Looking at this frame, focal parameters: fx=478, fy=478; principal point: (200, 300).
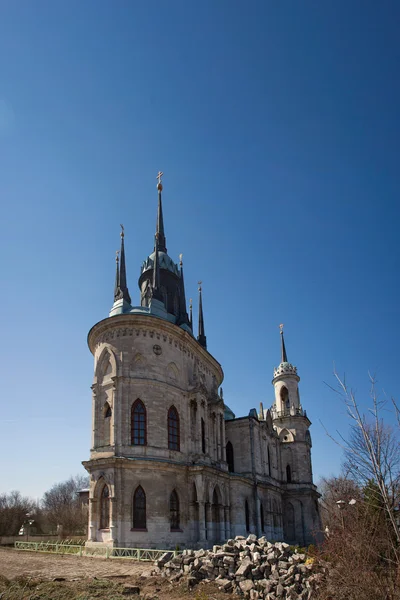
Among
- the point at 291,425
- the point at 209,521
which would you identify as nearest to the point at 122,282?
the point at 209,521

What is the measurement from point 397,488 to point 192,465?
1944cm

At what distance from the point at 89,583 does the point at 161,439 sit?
46.9ft

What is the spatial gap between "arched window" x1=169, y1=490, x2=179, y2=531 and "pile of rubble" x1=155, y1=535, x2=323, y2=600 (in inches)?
433

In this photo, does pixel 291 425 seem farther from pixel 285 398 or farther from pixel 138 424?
pixel 138 424

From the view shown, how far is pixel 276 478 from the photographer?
48.9 metres

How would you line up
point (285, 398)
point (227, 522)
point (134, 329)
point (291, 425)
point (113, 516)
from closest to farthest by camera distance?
point (113, 516)
point (134, 329)
point (227, 522)
point (291, 425)
point (285, 398)

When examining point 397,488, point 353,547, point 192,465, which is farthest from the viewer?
point 192,465

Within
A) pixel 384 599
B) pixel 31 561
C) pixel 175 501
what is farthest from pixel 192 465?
pixel 384 599

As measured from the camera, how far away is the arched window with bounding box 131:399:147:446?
27828 millimetres

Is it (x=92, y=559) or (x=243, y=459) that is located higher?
(x=243, y=459)

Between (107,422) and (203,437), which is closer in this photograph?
(107,422)

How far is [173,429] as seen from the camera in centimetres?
3028

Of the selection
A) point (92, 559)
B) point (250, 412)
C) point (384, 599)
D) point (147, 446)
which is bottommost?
point (92, 559)

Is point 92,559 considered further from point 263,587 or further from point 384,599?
point 384,599
